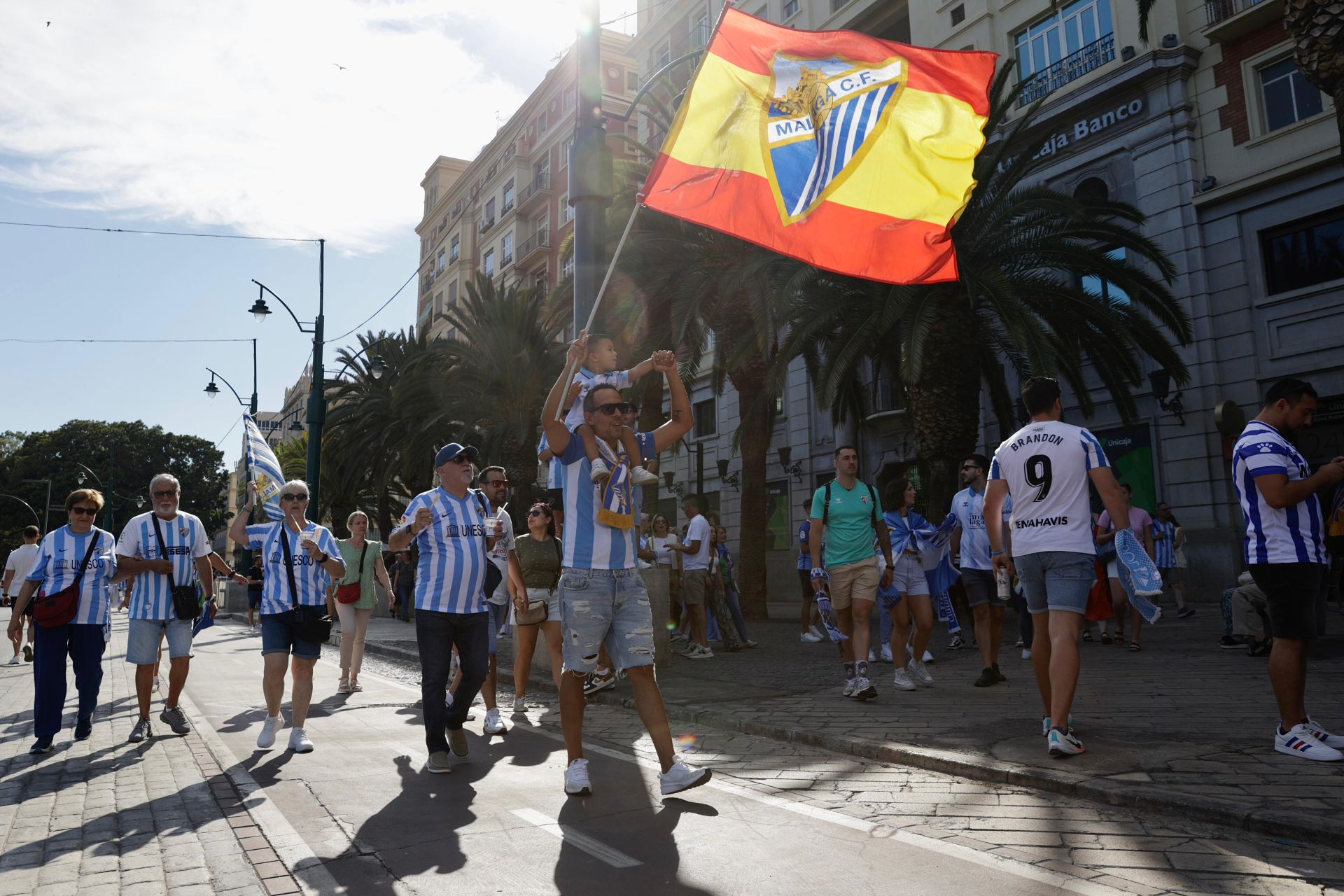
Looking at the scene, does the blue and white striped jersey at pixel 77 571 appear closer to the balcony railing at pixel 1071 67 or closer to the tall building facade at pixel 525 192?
the balcony railing at pixel 1071 67

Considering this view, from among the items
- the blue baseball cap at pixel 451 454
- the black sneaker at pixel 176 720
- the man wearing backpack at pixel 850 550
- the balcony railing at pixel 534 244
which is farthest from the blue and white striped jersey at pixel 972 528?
the balcony railing at pixel 534 244

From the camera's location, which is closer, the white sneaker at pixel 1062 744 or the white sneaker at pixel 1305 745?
the white sneaker at pixel 1305 745

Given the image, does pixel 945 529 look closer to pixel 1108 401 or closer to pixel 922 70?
pixel 922 70

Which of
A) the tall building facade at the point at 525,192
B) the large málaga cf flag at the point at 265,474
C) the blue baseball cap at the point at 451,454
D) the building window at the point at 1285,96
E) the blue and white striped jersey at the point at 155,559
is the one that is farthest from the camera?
the tall building facade at the point at 525,192

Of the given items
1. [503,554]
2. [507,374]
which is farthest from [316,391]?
[503,554]

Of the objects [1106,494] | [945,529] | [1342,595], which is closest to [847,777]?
[1106,494]

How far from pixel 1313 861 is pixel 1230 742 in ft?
6.56

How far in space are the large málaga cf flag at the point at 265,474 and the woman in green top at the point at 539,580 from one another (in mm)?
1891

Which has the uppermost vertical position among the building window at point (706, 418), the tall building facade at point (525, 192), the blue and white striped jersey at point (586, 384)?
the tall building facade at point (525, 192)

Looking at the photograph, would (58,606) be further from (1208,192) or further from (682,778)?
(1208,192)

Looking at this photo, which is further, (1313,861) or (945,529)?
(945,529)

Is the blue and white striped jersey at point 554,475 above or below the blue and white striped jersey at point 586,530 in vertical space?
Result: above

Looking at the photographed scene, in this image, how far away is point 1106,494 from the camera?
5176 millimetres

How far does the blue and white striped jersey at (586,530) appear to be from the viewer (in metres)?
4.81
